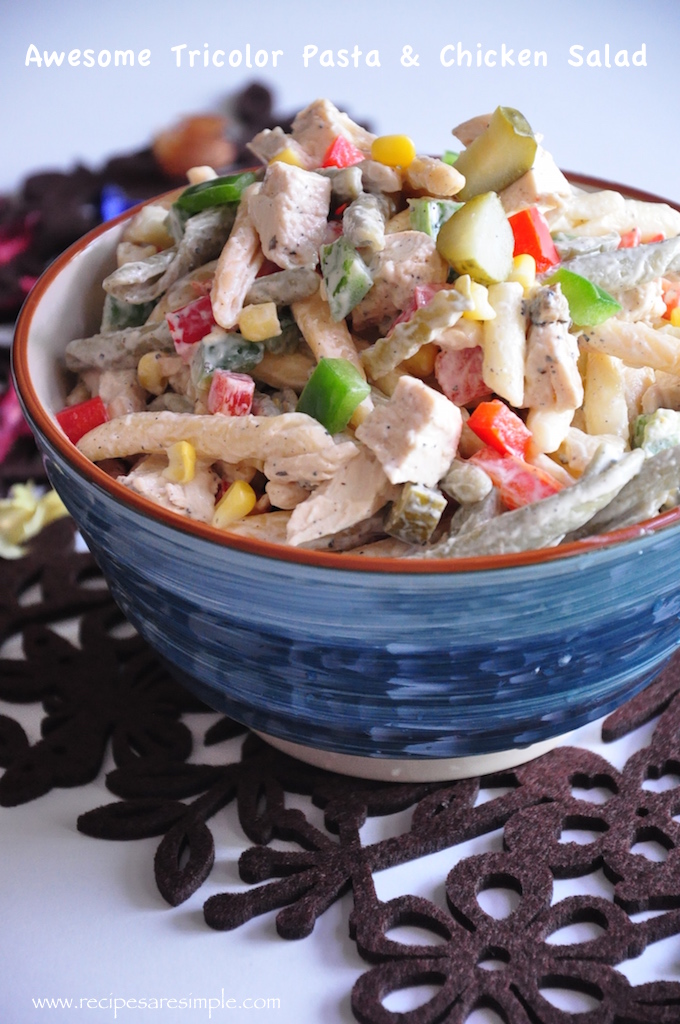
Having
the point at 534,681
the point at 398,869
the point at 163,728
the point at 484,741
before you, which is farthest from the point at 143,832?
the point at 534,681

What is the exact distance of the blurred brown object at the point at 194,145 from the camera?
3180 millimetres

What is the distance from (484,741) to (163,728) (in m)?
0.55

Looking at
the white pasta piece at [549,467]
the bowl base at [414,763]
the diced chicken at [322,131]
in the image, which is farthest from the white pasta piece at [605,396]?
the diced chicken at [322,131]

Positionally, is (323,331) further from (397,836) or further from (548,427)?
(397,836)

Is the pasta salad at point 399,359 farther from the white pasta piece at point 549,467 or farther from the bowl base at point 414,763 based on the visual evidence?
the bowl base at point 414,763

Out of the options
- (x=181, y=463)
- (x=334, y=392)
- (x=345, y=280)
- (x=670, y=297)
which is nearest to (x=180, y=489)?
(x=181, y=463)

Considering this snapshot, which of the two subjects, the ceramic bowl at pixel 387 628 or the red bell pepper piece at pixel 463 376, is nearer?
the ceramic bowl at pixel 387 628

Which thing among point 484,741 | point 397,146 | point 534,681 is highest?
point 397,146

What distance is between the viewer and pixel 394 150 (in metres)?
1.61

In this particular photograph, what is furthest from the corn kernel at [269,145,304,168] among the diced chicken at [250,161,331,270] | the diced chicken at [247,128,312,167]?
the diced chicken at [250,161,331,270]

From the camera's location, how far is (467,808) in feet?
5.21

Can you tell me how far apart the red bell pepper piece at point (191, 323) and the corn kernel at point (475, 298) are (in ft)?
1.25

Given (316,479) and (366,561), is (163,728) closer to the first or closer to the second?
(316,479)

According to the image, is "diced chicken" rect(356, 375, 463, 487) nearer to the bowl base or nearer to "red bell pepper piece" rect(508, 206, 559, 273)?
"red bell pepper piece" rect(508, 206, 559, 273)
